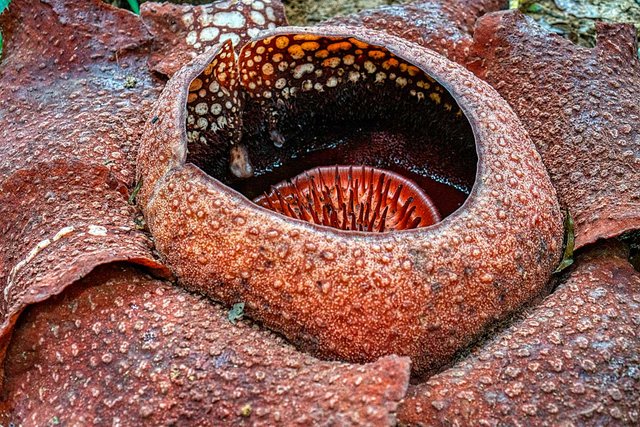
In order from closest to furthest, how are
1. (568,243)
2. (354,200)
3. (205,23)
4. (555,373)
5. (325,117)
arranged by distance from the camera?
(555,373)
(568,243)
(354,200)
(325,117)
(205,23)

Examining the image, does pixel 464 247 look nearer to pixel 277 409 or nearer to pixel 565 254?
pixel 565 254

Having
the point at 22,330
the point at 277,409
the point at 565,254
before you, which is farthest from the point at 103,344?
the point at 565,254

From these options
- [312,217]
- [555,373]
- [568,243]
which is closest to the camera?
[555,373]

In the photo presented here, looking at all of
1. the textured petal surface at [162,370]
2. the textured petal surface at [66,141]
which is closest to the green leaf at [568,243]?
the textured petal surface at [162,370]

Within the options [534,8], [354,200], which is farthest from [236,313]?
[534,8]

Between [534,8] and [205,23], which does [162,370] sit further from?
[534,8]
